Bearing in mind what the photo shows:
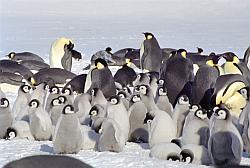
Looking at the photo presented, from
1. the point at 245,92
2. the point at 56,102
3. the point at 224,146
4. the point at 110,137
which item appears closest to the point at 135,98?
the point at 56,102

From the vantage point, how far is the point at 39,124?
509cm

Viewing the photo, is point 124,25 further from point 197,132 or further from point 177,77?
point 197,132

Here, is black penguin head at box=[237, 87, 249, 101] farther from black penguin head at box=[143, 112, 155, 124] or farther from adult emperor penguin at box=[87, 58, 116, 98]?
adult emperor penguin at box=[87, 58, 116, 98]

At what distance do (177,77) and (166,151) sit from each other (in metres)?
2.86

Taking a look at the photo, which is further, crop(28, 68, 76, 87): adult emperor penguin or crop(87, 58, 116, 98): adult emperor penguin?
crop(28, 68, 76, 87): adult emperor penguin

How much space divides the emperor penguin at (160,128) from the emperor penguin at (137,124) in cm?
31

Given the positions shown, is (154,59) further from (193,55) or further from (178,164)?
(178,164)

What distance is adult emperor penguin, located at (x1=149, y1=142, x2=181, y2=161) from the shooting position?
4332 millimetres

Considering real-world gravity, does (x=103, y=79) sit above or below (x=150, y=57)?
below

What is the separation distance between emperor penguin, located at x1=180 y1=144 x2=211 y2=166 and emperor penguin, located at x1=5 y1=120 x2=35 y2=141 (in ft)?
5.16

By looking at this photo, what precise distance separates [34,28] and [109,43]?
576cm

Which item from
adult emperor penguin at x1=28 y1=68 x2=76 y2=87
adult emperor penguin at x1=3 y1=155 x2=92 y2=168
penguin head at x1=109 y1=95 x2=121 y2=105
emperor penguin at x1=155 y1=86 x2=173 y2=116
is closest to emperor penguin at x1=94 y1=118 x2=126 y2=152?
penguin head at x1=109 y1=95 x2=121 y2=105

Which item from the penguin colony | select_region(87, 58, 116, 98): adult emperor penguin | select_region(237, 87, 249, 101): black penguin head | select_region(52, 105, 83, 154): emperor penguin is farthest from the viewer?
select_region(87, 58, 116, 98): adult emperor penguin

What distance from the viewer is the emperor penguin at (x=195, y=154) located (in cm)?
422
